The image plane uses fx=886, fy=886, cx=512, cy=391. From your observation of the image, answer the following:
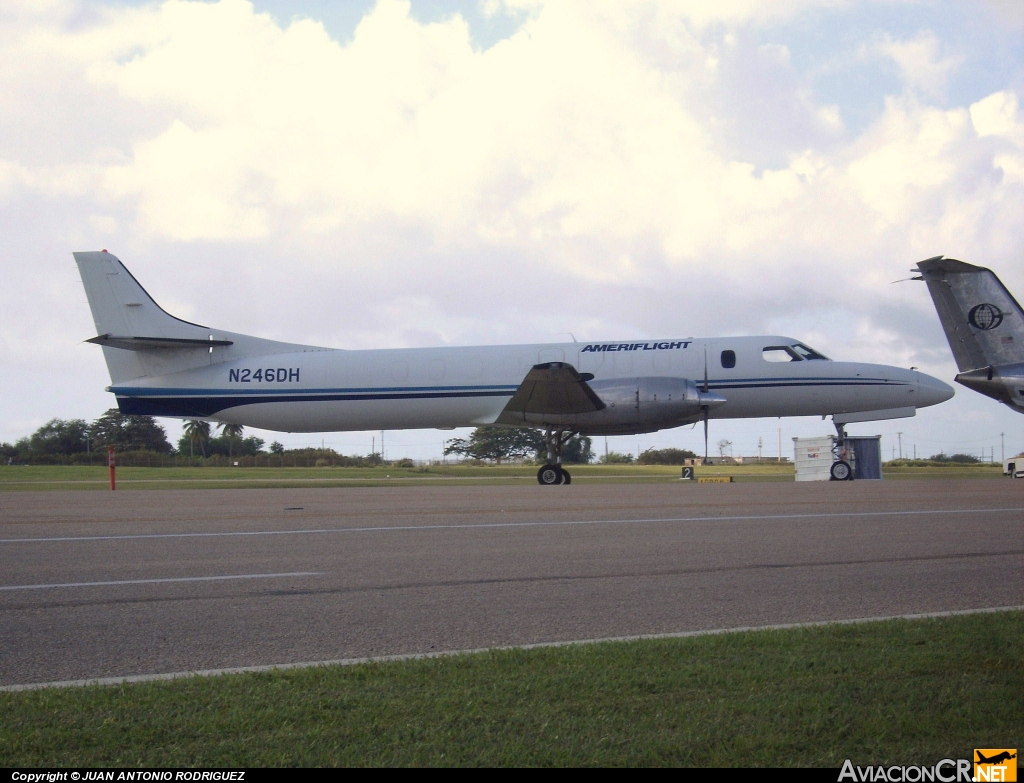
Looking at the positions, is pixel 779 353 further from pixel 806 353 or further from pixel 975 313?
pixel 975 313

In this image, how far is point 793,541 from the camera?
10641mm

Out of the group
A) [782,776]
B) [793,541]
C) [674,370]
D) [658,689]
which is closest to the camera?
[782,776]

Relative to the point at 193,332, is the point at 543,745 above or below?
below

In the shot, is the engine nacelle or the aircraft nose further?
the aircraft nose

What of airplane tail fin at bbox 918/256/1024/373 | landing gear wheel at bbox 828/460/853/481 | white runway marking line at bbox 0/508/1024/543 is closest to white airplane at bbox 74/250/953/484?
landing gear wheel at bbox 828/460/853/481

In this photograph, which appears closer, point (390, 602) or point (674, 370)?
point (390, 602)

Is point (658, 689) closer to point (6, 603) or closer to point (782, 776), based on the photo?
point (782, 776)

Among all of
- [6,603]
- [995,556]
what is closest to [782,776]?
[6,603]

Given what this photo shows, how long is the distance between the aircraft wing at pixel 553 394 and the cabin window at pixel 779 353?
5290 millimetres

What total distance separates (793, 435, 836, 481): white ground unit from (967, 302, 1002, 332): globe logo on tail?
2165cm

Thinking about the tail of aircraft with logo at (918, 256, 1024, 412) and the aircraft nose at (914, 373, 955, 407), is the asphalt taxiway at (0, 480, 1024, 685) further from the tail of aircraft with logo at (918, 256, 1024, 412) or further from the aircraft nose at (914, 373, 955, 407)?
the aircraft nose at (914, 373, 955, 407)

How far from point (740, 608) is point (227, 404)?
24078 mm

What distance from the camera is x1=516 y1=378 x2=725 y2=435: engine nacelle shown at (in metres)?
25.0

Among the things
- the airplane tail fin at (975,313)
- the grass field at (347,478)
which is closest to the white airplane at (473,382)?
the grass field at (347,478)
